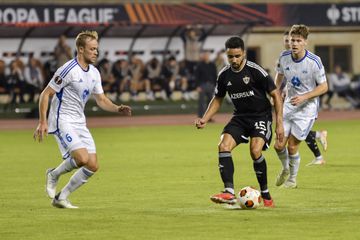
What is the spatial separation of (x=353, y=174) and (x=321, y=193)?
294cm

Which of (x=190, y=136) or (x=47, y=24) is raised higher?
(x=47, y=24)

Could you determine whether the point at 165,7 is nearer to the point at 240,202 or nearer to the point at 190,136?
the point at 190,136

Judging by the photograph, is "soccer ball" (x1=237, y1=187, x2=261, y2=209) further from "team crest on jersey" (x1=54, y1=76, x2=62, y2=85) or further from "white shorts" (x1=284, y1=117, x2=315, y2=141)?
"white shorts" (x1=284, y1=117, x2=315, y2=141)

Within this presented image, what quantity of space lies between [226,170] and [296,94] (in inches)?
129

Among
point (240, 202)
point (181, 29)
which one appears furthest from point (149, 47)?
point (240, 202)

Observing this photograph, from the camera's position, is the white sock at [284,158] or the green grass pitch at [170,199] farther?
the white sock at [284,158]

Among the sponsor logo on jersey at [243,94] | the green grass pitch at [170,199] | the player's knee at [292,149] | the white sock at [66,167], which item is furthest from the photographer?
the player's knee at [292,149]

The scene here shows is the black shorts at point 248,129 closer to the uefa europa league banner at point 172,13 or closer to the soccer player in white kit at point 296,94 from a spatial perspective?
the soccer player in white kit at point 296,94

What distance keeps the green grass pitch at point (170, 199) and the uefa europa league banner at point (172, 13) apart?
12.4 m

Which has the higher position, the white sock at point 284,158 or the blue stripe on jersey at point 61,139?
the blue stripe on jersey at point 61,139

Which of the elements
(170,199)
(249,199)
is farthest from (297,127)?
(249,199)

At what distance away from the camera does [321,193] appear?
15188 millimetres

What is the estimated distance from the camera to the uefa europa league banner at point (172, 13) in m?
37.0

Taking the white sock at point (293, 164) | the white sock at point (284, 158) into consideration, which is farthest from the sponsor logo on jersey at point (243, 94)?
the white sock at point (293, 164)
